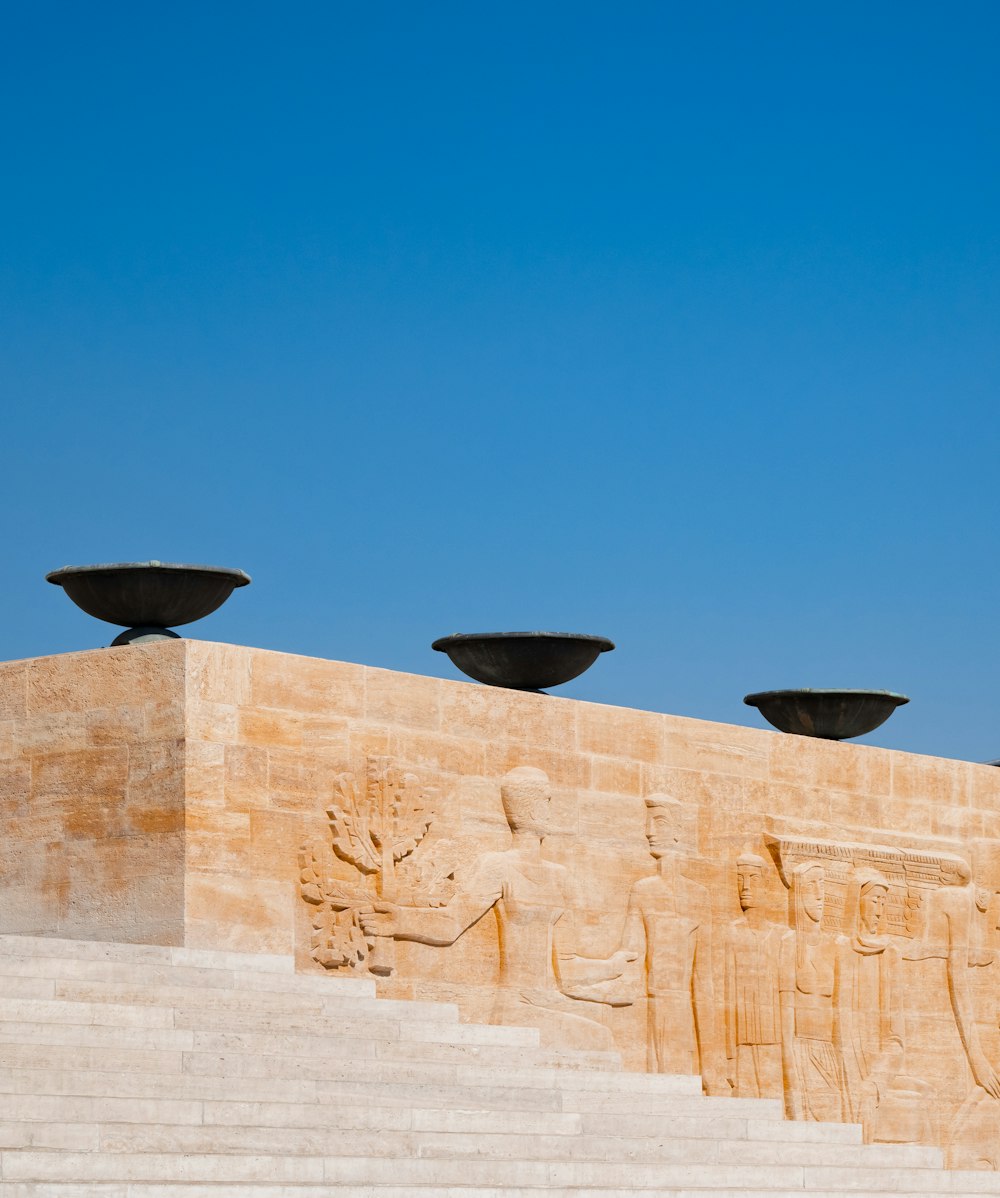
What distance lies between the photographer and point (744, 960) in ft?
56.6

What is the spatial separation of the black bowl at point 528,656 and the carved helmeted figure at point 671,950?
110 centimetres

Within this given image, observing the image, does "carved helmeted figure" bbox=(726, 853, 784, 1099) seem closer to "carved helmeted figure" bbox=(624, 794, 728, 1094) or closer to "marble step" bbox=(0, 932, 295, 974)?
"carved helmeted figure" bbox=(624, 794, 728, 1094)

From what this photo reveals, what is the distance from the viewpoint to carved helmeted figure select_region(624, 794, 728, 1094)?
1652cm

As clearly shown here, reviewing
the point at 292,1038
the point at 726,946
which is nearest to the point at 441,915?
the point at 726,946

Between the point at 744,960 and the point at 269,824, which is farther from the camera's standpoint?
the point at 744,960

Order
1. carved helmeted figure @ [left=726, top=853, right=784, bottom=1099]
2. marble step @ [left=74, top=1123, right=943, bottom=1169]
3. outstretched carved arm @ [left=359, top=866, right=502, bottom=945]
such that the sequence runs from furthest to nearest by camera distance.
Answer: carved helmeted figure @ [left=726, top=853, right=784, bottom=1099]
outstretched carved arm @ [left=359, top=866, right=502, bottom=945]
marble step @ [left=74, top=1123, right=943, bottom=1169]

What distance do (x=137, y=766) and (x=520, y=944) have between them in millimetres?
2958

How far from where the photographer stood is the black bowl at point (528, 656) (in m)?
16.8

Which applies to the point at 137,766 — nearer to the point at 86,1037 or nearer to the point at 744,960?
the point at 86,1037

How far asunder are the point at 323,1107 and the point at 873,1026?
8.31 m

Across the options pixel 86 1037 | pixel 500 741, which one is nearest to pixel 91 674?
pixel 500 741

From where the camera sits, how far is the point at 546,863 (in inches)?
623

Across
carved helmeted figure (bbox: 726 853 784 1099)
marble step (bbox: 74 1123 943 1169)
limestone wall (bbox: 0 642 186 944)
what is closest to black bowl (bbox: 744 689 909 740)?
carved helmeted figure (bbox: 726 853 784 1099)

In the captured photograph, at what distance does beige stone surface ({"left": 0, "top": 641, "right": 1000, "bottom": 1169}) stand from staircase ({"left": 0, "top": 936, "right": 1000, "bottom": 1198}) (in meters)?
0.57
